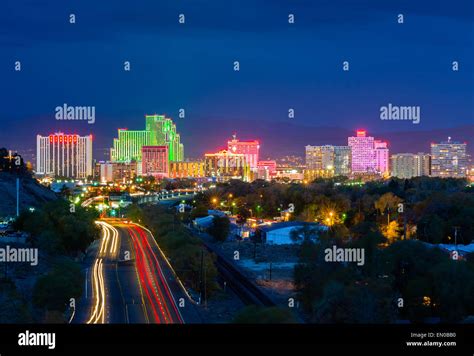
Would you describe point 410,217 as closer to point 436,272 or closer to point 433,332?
point 436,272

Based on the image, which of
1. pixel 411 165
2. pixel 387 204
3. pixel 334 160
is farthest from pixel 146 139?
pixel 387 204

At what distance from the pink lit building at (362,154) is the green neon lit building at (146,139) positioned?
3808cm

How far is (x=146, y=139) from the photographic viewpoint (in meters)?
154

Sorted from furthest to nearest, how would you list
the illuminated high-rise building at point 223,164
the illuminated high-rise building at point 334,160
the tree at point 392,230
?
1. the illuminated high-rise building at point 334,160
2. the illuminated high-rise building at point 223,164
3. the tree at point 392,230

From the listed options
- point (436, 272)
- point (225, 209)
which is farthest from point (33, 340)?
point (225, 209)

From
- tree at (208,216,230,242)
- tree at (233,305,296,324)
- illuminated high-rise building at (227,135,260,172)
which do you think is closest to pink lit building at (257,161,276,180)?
illuminated high-rise building at (227,135,260,172)

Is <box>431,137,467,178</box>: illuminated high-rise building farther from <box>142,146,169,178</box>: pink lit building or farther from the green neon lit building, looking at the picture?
the green neon lit building

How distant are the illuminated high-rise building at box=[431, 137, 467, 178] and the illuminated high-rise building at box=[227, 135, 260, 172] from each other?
38.2 meters

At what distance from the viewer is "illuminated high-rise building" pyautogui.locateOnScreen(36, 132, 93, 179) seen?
12262cm

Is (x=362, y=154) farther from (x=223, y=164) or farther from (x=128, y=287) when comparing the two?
(x=128, y=287)

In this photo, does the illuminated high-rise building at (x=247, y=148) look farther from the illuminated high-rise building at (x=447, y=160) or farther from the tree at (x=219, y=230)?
the tree at (x=219, y=230)

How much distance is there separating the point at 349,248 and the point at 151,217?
21.3m

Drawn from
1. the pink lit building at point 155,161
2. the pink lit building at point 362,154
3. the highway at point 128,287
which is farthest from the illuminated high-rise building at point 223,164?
the highway at point 128,287

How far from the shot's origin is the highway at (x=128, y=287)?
49.2 feet
